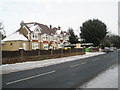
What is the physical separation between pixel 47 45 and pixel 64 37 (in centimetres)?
2123

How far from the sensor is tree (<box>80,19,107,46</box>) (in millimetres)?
66812

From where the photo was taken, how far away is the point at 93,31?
67250 millimetres

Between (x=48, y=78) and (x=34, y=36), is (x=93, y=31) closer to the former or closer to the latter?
(x=34, y=36)

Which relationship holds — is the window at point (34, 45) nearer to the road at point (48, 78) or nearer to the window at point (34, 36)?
the window at point (34, 36)

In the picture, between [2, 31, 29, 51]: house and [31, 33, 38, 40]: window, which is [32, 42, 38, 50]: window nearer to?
[31, 33, 38, 40]: window

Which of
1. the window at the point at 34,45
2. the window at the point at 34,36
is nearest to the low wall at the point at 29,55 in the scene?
the window at the point at 34,45

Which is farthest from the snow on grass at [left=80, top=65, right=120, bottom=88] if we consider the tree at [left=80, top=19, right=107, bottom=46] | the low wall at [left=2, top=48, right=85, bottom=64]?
the tree at [left=80, top=19, right=107, bottom=46]

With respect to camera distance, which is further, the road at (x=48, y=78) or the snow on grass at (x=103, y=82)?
the road at (x=48, y=78)

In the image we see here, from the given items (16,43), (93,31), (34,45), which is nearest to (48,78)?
(16,43)

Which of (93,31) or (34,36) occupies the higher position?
(93,31)

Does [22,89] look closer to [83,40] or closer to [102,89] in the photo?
[102,89]

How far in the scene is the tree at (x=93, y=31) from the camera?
66.8 meters

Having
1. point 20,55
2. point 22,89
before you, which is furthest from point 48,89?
point 20,55

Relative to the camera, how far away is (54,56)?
3167cm
